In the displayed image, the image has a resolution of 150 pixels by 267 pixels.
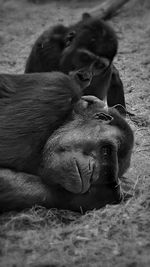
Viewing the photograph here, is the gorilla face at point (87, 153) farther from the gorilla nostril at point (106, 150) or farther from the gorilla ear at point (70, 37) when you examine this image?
the gorilla ear at point (70, 37)

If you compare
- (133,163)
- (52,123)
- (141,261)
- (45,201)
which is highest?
(52,123)

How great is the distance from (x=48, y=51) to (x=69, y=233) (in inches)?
111

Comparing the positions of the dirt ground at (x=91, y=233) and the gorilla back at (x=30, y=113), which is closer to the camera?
the dirt ground at (x=91, y=233)

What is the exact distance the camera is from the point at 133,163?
163 inches

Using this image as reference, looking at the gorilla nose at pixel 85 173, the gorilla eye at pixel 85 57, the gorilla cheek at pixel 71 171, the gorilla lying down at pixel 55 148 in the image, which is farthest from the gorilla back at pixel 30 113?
the gorilla eye at pixel 85 57

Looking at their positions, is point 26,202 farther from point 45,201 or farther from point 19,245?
point 19,245

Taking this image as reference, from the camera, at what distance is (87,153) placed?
11.1 feet

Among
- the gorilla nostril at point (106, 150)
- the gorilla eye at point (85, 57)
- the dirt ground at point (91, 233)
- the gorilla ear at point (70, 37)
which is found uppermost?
the gorilla ear at point (70, 37)

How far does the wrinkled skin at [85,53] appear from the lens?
5027 mm

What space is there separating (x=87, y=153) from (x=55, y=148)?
0.24m

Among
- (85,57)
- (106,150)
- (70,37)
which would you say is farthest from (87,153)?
(70,37)

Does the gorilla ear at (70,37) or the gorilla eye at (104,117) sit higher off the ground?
the gorilla eye at (104,117)

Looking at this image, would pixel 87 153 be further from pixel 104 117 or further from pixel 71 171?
pixel 104 117

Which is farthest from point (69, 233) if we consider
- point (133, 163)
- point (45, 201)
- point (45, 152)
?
point (133, 163)
